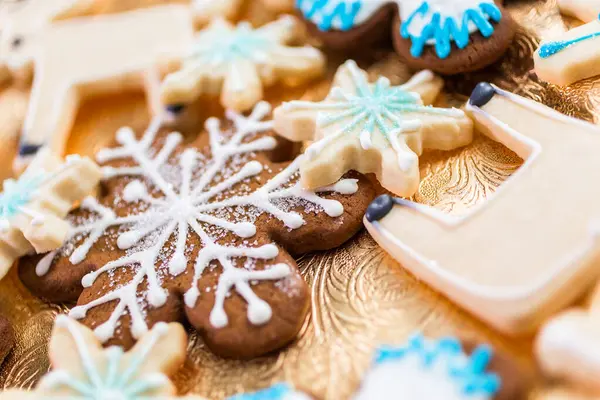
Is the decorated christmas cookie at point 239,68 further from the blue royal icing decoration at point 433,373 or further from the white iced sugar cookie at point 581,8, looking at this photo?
the blue royal icing decoration at point 433,373

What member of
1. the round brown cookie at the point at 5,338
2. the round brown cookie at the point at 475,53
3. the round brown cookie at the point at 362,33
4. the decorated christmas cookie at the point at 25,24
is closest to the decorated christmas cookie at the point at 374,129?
the round brown cookie at the point at 475,53

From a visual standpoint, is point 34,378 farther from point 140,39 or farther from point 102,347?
point 140,39

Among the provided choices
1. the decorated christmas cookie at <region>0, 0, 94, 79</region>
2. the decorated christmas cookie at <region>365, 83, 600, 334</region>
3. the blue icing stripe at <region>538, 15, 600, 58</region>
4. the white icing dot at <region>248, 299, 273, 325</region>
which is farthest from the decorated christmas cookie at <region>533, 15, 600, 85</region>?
the decorated christmas cookie at <region>0, 0, 94, 79</region>

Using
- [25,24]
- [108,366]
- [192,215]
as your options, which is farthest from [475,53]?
[25,24]

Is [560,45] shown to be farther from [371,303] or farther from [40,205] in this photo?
[40,205]

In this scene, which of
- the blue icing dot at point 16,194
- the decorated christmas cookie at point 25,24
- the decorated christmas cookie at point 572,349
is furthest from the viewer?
the decorated christmas cookie at point 25,24

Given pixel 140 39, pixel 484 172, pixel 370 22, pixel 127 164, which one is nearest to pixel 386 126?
pixel 484 172

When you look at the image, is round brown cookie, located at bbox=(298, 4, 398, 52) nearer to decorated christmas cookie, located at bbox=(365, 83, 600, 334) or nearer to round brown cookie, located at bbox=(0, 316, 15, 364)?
decorated christmas cookie, located at bbox=(365, 83, 600, 334)
